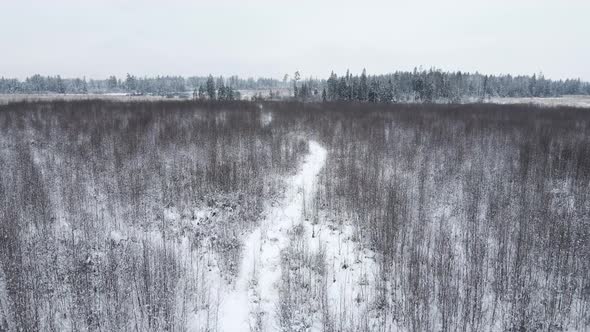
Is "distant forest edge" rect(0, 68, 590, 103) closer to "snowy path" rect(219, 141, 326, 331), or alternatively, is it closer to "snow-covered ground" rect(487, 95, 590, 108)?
"snow-covered ground" rect(487, 95, 590, 108)

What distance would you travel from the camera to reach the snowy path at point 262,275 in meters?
4.93

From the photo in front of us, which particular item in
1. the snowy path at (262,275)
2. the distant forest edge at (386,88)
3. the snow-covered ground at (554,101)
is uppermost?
the distant forest edge at (386,88)

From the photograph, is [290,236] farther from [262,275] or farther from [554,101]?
[554,101]

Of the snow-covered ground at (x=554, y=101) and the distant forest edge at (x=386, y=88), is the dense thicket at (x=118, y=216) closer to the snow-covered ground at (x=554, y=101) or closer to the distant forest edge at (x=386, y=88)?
the distant forest edge at (x=386, y=88)

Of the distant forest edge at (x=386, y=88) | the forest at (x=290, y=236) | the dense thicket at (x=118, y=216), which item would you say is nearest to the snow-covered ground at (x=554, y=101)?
the distant forest edge at (x=386, y=88)

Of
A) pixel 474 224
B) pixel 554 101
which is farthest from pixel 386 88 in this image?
pixel 474 224

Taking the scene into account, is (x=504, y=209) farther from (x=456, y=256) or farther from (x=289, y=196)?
(x=289, y=196)

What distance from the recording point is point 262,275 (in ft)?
19.4

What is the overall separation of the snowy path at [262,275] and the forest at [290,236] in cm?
4

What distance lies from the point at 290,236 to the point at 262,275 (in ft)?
4.73

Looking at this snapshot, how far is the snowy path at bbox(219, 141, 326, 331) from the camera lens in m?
4.93

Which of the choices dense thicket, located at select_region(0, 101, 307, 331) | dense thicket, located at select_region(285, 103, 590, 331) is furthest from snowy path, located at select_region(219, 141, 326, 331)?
dense thicket, located at select_region(285, 103, 590, 331)

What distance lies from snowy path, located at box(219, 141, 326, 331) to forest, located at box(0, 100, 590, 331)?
0.14 feet

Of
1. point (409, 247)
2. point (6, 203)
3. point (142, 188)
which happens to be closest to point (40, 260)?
point (6, 203)
